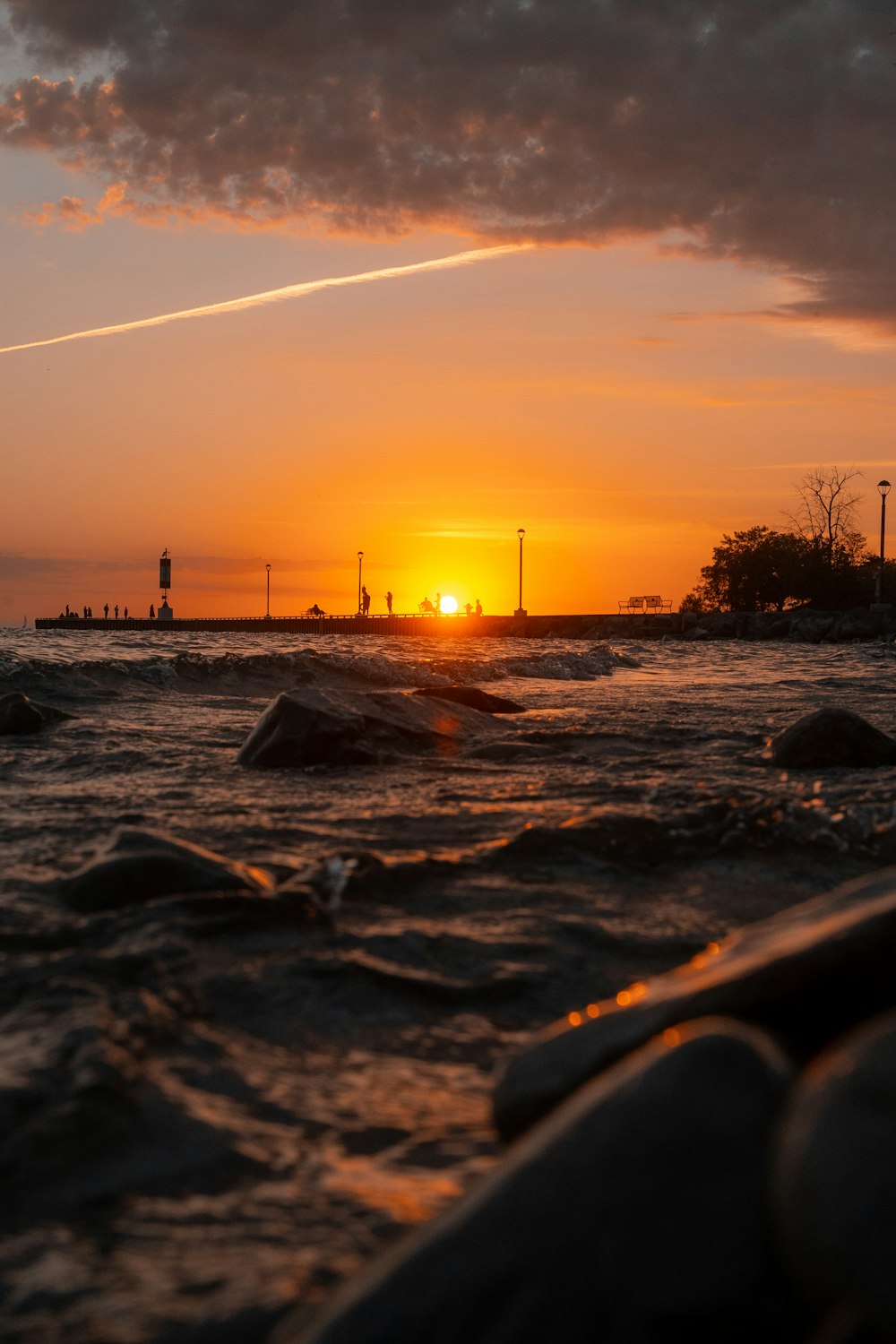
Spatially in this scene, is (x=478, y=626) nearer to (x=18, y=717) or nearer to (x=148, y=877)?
(x=18, y=717)

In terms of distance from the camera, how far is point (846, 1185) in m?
1.54

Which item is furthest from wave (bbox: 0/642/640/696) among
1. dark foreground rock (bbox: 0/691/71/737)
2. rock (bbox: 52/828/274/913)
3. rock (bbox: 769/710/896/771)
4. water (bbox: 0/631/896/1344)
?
rock (bbox: 52/828/274/913)

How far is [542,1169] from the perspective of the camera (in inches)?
68.7

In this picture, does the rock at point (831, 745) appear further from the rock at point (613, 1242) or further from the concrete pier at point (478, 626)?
the concrete pier at point (478, 626)

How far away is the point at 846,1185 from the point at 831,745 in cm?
671

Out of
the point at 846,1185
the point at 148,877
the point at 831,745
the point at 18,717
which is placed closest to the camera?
the point at 846,1185

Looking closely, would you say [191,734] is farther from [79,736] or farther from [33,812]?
[33,812]

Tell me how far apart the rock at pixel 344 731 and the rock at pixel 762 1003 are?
18.7ft

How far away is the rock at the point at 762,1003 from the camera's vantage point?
2215 mm

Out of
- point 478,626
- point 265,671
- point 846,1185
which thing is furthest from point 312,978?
point 478,626

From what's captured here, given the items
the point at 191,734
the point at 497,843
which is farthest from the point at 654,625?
the point at 497,843

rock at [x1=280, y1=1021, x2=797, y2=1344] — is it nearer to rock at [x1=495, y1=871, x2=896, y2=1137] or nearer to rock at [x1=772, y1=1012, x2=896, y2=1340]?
rock at [x1=772, y1=1012, x2=896, y2=1340]

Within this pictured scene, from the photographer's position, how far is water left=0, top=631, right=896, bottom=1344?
83.4 inches

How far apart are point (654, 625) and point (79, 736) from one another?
5529cm
